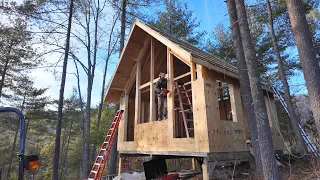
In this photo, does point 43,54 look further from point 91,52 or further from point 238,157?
point 238,157

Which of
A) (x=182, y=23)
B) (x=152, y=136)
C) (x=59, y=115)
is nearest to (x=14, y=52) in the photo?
(x=59, y=115)

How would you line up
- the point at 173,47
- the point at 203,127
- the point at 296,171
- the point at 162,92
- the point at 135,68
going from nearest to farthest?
the point at 203,127 → the point at 296,171 → the point at 173,47 → the point at 162,92 → the point at 135,68

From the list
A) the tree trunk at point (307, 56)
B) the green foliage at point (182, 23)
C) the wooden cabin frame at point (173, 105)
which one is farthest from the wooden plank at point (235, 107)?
the green foliage at point (182, 23)

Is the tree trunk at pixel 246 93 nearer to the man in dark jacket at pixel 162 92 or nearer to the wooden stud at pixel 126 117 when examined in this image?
the man in dark jacket at pixel 162 92

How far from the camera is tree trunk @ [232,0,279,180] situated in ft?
13.2

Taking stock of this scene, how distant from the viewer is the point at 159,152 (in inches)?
250

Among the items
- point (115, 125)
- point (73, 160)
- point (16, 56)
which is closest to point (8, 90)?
point (16, 56)

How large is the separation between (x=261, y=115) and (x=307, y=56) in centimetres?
172

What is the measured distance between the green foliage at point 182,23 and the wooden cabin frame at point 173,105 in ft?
23.2

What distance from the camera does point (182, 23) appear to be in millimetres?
15352

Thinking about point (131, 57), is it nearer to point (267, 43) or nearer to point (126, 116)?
point (126, 116)

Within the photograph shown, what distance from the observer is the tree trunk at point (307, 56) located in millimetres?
4152

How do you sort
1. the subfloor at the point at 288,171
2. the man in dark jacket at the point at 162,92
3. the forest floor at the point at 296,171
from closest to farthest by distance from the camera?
the forest floor at the point at 296,171 → the subfloor at the point at 288,171 → the man in dark jacket at the point at 162,92

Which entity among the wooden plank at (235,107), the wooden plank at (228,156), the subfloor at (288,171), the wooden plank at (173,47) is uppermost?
the wooden plank at (173,47)
